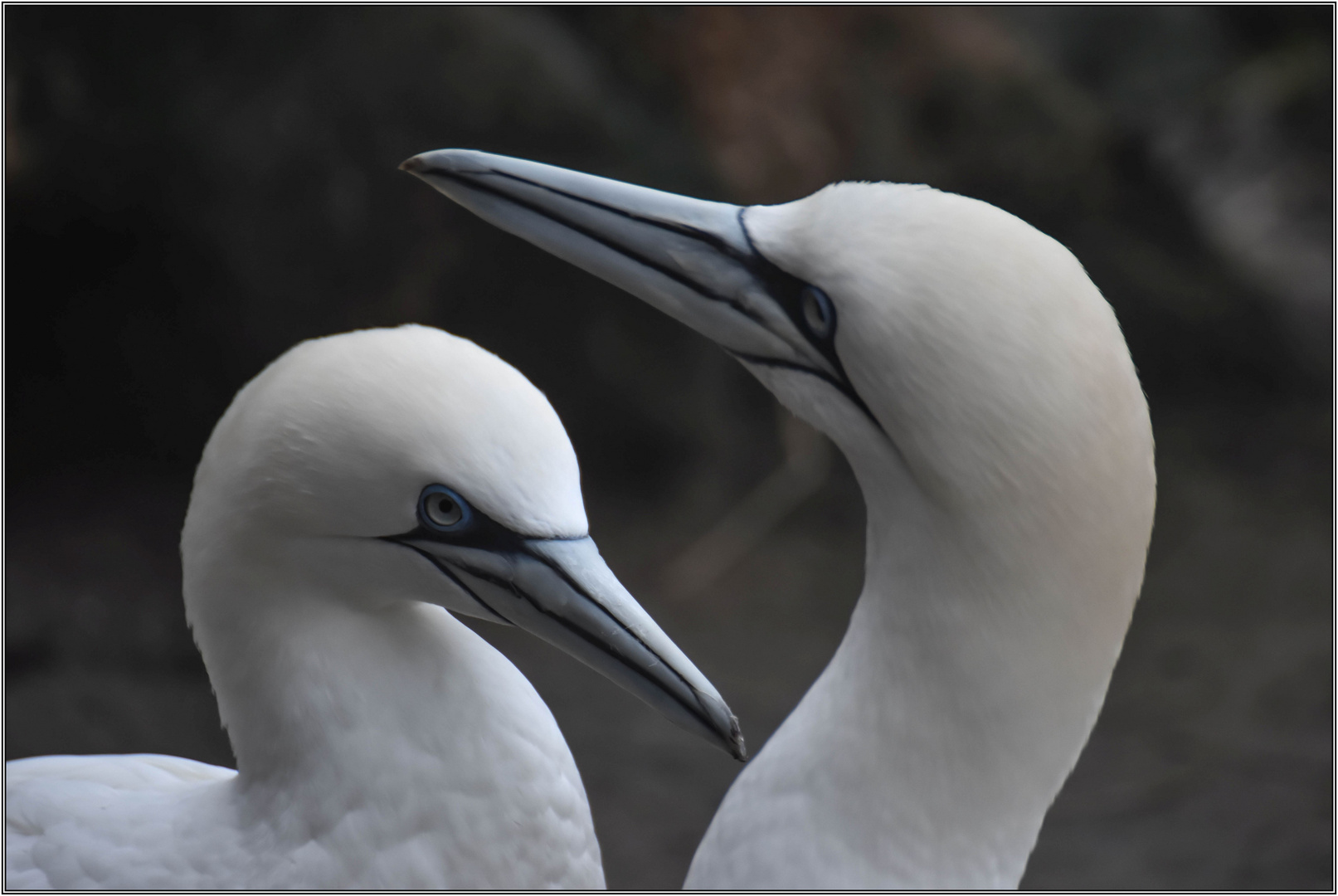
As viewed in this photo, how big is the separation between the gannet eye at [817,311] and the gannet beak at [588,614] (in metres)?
0.43

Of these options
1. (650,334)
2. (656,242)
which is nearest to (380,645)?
(656,242)

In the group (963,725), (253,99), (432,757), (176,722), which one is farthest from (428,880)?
(253,99)

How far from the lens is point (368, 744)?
1.88 m

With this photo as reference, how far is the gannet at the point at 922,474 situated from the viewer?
155cm

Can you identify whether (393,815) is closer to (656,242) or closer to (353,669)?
(353,669)

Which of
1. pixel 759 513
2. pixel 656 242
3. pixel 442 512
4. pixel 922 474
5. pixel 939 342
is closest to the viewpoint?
pixel 939 342

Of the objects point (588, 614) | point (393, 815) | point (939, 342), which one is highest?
point (939, 342)

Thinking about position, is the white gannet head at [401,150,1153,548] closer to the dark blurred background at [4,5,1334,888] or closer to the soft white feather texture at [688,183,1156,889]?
the soft white feather texture at [688,183,1156,889]

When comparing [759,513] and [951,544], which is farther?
[759,513]

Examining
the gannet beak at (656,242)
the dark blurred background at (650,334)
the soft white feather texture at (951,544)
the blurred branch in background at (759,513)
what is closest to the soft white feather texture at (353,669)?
the gannet beak at (656,242)

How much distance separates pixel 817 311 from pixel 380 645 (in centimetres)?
82

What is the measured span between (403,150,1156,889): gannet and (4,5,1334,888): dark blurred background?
8.93 ft

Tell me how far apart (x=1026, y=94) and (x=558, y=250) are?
20.7 feet

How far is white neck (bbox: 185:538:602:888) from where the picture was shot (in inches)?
73.9
